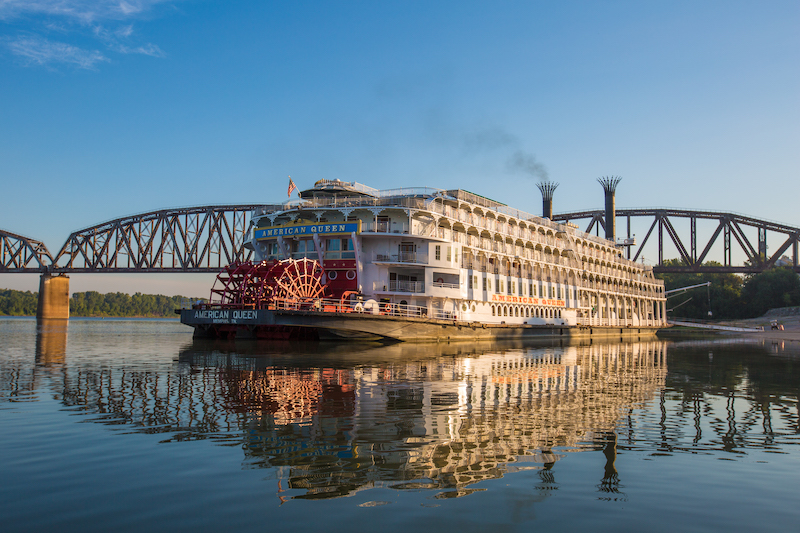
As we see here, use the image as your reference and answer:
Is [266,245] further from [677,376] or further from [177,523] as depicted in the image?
[177,523]

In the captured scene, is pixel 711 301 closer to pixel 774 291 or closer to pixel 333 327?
pixel 774 291

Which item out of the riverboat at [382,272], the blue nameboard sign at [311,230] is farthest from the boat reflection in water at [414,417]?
the blue nameboard sign at [311,230]

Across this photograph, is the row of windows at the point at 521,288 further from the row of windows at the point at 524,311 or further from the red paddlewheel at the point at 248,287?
the red paddlewheel at the point at 248,287

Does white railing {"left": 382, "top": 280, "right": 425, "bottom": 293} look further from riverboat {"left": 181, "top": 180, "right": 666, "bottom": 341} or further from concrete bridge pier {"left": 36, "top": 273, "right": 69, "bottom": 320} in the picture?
concrete bridge pier {"left": 36, "top": 273, "right": 69, "bottom": 320}

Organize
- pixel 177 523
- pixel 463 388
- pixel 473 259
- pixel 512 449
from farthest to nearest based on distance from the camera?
pixel 473 259 → pixel 463 388 → pixel 512 449 → pixel 177 523

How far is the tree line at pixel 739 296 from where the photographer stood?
364ft

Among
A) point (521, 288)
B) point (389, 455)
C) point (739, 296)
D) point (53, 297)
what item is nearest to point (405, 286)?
point (521, 288)

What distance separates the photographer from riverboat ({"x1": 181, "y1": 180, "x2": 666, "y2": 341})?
1423 inches

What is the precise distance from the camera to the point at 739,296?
119688 mm

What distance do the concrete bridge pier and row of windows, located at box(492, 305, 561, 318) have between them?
105239 mm

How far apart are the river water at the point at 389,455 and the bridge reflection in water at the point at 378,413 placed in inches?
2.2

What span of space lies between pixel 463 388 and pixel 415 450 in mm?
7735

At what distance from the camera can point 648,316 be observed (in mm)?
82750

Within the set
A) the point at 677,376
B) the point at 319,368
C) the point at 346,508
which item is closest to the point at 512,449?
the point at 346,508
